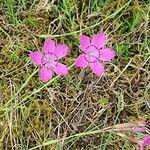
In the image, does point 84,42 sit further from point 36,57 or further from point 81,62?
point 36,57

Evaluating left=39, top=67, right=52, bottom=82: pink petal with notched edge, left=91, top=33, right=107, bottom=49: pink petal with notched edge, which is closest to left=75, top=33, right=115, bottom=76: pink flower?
left=91, top=33, right=107, bottom=49: pink petal with notched edge

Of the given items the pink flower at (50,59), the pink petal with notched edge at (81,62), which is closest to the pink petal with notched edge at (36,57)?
the pink flower at (50,59)

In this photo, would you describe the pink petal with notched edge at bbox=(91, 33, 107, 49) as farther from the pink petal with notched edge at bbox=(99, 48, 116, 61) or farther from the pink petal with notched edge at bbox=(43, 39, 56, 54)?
the pink petal with notched edge at bbox=(43, 39, 56, 54)

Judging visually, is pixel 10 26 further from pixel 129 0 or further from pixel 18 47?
pixel 129 0

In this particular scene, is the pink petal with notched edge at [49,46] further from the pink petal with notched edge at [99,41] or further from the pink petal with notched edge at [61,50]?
the pink petal with notched edge at [99,41]

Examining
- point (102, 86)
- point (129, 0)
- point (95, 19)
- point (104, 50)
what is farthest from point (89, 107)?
point (129, 0)

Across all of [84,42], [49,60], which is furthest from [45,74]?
[84,42]
